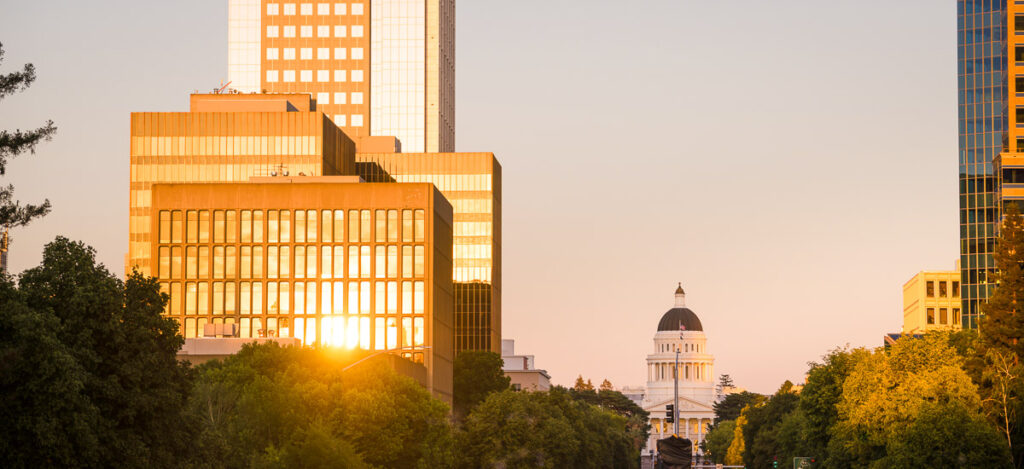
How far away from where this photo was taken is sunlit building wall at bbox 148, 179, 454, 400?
133 meters

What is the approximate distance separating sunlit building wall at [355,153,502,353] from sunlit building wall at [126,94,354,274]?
99.2 ft

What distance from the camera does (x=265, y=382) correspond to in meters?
80.2

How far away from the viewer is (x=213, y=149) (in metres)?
153

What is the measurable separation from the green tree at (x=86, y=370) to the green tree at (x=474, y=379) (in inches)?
4314

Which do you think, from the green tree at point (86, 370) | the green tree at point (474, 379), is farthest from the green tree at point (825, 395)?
the green tree at point (86, 370)

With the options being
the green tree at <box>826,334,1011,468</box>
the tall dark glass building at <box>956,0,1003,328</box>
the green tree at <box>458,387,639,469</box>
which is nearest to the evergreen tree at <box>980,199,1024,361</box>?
the green tree at <box>826,334,1011,468</box>

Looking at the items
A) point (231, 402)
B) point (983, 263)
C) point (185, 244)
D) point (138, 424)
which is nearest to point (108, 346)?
point (138, 424)

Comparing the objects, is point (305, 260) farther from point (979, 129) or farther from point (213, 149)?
point (979, 129)

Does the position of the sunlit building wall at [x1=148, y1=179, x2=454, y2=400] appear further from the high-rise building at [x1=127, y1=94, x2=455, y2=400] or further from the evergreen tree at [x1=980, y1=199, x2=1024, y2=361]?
the evergreen tree at [x1=980, y1=199, x2=1024, y2=361]

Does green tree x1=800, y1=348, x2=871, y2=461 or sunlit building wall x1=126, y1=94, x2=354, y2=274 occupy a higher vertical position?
sunlit building wall x1=126, y1=94, x2=354, y2=274

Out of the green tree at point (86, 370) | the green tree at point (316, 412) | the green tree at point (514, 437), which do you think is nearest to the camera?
the green tree at point (86, 370)

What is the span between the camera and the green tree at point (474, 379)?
539 ft

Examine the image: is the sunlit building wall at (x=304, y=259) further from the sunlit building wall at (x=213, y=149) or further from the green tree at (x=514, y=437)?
the green tree at (x=514, y=437)

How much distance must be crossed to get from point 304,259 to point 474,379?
35670 millimetres
